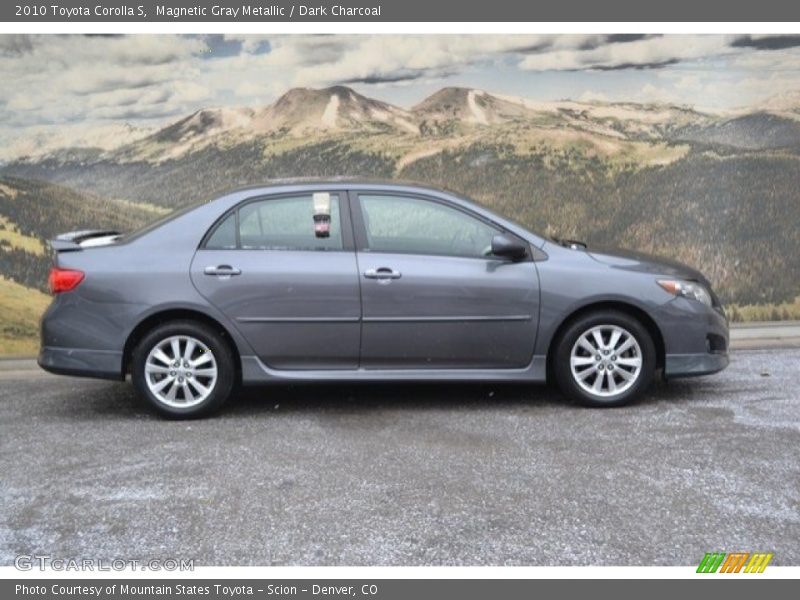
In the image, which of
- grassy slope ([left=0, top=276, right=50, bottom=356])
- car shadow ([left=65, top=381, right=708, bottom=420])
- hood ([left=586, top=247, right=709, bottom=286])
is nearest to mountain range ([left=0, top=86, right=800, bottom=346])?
grassy slope ([left=0, top=276, right=50, bottom=356])

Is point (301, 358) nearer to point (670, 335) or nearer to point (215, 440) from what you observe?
point (215, 440)

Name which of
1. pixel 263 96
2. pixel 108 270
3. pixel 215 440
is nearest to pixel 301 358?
pixel 215 440

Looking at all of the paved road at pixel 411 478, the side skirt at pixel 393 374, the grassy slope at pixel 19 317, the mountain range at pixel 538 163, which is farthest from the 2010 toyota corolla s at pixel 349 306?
the mountain range at pixel 538 163

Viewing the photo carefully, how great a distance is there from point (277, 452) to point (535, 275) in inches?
77.4

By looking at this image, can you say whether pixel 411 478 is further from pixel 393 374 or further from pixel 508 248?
pixel 508 248

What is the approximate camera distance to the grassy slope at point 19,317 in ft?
27.1

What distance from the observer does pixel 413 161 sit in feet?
30.2

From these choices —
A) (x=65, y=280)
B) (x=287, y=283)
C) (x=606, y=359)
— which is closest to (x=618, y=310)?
(x=606, y=359)

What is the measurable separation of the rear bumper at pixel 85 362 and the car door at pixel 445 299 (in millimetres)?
1560

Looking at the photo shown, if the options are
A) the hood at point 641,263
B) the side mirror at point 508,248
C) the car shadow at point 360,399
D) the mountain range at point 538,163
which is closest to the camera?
the side mirror at point 508,248

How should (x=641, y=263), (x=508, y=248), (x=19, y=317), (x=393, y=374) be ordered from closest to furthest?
(x=508, y=248)
(x=393, y=374)
(x=641, y=263)
(x=19, y=317)

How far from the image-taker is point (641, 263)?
20.1ft

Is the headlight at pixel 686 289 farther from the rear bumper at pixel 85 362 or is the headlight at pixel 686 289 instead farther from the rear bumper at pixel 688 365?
the rear bumper at pixel 85 362

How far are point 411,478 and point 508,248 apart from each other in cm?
176
